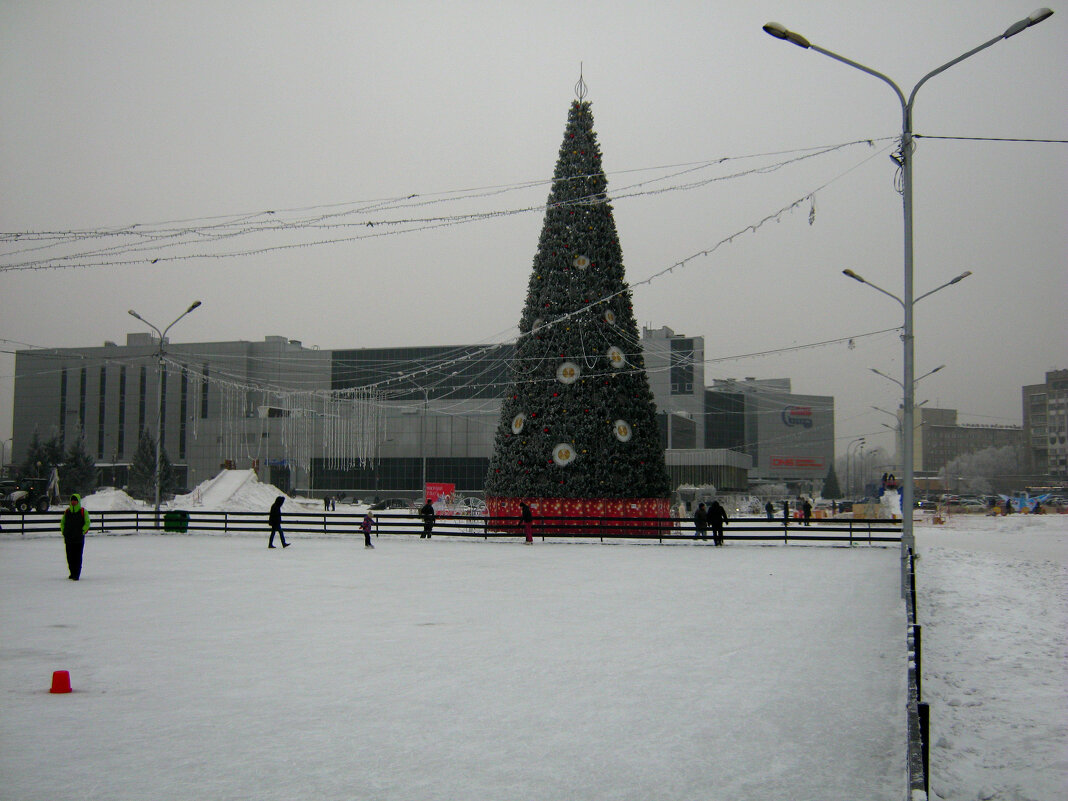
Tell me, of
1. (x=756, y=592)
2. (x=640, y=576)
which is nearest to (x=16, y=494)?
(x=640, y=576)

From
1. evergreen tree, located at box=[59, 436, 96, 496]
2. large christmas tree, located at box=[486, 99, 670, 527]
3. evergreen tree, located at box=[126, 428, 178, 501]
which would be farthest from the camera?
evergreen tree, located at box=[126, 428, 178, 501]

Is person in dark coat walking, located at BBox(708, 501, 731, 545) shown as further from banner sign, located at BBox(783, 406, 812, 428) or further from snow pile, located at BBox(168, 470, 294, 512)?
banner sign, located at BBox(783, 406, 812, 428)

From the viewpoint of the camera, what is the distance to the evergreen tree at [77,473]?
3228 inches

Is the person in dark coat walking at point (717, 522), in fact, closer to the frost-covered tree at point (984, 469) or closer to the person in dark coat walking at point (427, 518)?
the person in dark coat walking at point (427, 518)

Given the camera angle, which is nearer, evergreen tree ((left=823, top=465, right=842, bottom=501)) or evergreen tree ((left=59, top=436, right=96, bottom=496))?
evergreen tree ((left=59, top=436, right=96, bottom=496))

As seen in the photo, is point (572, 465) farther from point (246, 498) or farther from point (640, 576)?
point (246, 498)

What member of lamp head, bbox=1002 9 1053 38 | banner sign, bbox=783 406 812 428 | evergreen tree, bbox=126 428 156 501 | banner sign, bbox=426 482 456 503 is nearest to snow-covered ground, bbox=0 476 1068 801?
lamp head, bbox=1002 9 1053 38

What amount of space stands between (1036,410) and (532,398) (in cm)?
2947

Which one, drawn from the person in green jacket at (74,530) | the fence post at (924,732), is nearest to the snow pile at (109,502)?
the person in green jacket at (74,530)

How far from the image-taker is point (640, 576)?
20.7 metres

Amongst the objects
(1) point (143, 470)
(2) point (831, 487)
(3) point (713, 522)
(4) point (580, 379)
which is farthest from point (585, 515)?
(2) point (831, 487)

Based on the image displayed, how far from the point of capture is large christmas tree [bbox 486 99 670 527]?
113 ft

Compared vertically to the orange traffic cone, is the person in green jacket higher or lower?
higher

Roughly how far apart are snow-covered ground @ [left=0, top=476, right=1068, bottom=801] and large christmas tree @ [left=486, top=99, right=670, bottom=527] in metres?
15.3
